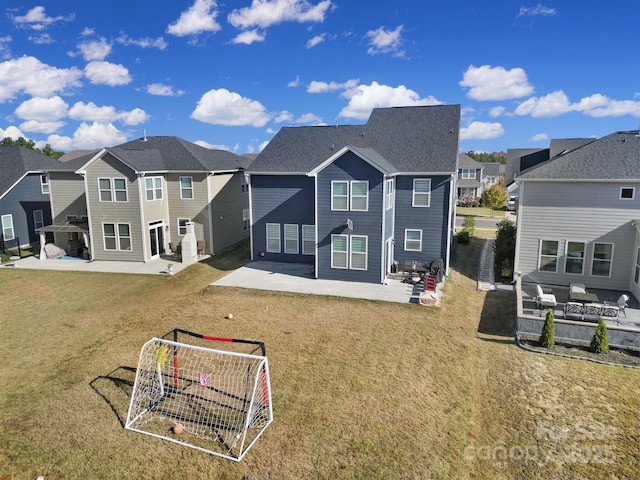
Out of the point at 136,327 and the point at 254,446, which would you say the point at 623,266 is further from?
the point at 136,327

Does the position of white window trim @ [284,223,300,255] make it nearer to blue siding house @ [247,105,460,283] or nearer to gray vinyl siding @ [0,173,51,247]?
blue siding house @ [247,105,460,283]

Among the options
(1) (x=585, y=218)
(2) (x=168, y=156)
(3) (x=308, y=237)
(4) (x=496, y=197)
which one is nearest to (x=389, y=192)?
(3) (x=308, y=237)

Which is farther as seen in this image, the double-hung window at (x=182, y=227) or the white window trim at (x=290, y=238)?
the double-hung window at (x=182, y=227)

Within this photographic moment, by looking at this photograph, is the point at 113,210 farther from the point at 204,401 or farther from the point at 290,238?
the point at 204,401

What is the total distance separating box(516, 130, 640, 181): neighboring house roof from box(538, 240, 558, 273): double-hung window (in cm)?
295

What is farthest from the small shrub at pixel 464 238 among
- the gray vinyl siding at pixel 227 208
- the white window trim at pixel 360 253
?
the gray vinyl siding at pixel 227 208

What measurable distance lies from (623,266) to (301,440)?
16.1 meters

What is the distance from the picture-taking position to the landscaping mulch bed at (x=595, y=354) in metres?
12.7

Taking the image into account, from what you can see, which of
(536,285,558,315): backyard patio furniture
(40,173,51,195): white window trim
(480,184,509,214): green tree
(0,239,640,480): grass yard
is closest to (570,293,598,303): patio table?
(536,285,558,315): backyard patio furniture

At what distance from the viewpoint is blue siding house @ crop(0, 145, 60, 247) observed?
87.3 ft

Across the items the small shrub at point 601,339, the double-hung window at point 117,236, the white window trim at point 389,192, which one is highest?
the white window trim at point 389,192

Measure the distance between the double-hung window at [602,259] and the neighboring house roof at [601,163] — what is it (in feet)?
9.50

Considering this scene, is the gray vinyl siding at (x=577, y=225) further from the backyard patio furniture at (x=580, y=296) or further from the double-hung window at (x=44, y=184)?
the double-hung window at (x=44, y=184)

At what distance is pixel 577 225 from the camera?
18.5m
